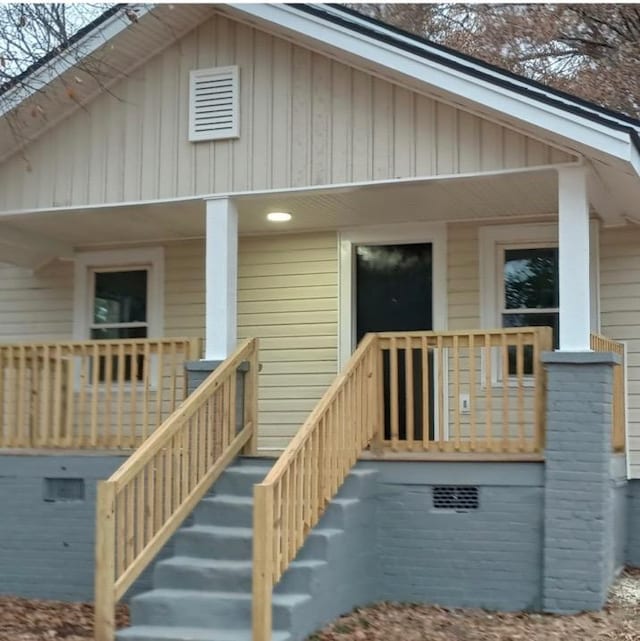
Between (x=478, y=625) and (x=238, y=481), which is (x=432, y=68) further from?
(x=478, y=625)

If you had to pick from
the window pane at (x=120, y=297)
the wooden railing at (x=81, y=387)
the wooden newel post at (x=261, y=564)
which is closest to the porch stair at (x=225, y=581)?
the wooden newel post at (x=261, y=564)

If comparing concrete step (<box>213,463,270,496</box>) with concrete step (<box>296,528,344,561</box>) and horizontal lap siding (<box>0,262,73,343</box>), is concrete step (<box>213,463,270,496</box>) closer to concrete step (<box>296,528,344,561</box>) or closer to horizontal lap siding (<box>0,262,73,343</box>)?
concrete step (<box>296,528,344,561</box>)

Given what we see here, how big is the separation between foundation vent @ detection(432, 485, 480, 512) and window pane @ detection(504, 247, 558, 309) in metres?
2.48

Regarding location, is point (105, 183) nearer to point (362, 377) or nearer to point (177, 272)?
point (177, 272)

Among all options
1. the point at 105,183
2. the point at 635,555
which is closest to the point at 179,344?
the point at 105,183

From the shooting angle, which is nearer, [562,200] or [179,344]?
[562,200]

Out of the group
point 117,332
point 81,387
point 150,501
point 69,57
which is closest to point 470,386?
point 150,501

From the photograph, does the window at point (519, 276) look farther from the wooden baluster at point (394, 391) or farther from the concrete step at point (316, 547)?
the concrete step at point (316, 547)

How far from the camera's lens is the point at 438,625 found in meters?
7.26

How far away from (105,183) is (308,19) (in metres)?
2.50

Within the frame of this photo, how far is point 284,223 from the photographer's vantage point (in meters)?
10.1

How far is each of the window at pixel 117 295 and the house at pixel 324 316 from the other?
0.14ft

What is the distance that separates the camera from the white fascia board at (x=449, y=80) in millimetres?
7207

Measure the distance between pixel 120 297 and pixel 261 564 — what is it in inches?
227
